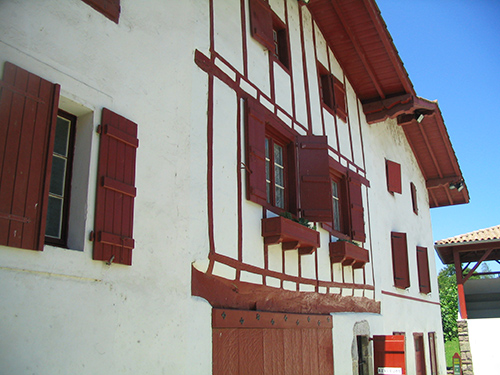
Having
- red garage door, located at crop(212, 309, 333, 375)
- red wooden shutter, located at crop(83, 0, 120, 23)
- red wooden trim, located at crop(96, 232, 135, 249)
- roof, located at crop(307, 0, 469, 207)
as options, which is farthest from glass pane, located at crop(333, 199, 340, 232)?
red wooden shutter, located at crop(83, 0, 120, 23)

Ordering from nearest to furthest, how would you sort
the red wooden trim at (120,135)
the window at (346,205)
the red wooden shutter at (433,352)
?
the red wooden trim at (120,135), the window at (346,205), the red wooden shutter at (433,352)

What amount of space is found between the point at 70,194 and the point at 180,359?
1686 millimetres

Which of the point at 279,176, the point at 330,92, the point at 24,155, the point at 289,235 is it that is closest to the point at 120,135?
the point at 24,155

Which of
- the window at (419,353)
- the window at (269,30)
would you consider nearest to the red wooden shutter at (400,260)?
the window at (419,353)

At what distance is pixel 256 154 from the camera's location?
6152 mm

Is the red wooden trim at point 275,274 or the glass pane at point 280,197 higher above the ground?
the glass pane at point 280,197

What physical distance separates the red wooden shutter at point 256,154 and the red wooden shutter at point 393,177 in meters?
5.30

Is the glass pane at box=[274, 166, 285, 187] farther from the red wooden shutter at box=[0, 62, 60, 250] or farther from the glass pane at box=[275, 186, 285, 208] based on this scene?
the red wooden shutter at box=[0, 62, 60, 250]

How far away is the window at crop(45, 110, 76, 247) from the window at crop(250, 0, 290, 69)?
11.5ft

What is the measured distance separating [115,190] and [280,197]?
3.19 m

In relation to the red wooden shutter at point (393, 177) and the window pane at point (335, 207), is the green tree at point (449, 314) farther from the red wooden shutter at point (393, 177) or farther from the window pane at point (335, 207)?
the window pane at point (335, 207)

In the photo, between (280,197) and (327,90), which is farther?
(327,90)

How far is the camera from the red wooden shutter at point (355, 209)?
8.66 metres

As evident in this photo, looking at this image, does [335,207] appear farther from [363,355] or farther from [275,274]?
[275,274]
